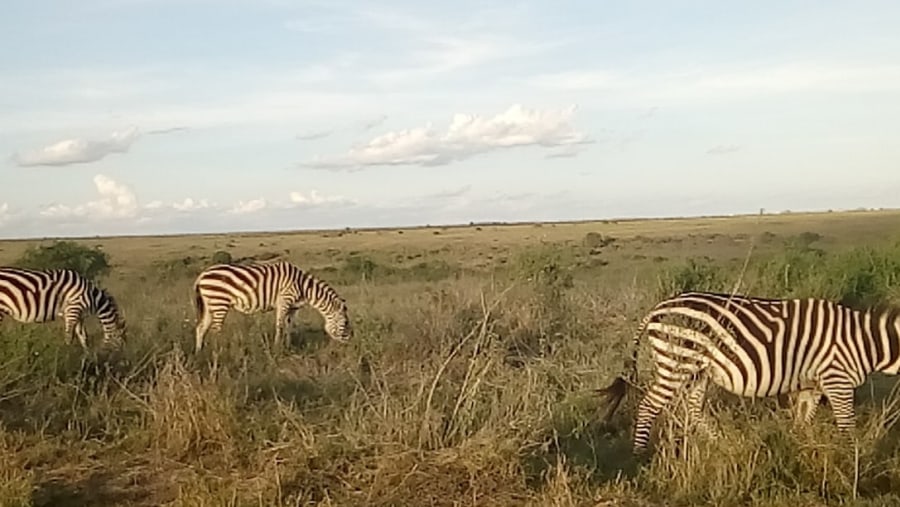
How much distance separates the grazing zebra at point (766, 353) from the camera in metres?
7.86

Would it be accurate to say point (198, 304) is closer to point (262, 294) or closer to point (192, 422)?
point (262, 294)

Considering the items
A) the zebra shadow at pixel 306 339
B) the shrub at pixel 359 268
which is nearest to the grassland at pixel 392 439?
the zebra shadow at pixel 306 339

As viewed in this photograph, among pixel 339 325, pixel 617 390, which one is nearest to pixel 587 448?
pixel 617 390

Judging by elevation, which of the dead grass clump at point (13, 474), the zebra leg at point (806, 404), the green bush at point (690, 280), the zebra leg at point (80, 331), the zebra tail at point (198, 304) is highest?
the green bush at point (690, 280)

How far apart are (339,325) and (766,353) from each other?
7606 mm

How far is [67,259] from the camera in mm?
29172

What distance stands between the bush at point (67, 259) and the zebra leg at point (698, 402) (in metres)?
23.0

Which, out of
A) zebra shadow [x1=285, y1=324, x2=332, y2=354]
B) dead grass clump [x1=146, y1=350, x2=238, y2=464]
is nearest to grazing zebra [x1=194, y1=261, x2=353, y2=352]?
zebra shadow [x1=285, y1=324, x2=332, y2=354]

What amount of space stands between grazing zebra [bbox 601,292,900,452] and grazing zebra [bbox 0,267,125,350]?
7.25 metres

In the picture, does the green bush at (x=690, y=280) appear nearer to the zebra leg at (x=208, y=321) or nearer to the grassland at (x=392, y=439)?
the grassland at (x=392, y=439)

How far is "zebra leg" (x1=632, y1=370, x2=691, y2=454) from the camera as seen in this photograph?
25.8 ft

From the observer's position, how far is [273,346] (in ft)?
42.2

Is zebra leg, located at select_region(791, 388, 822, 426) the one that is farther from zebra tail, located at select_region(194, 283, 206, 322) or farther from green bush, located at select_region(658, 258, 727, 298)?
zebra tail, located at select_region(194, 283, 206, 322)

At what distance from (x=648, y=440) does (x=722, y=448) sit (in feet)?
3.20
